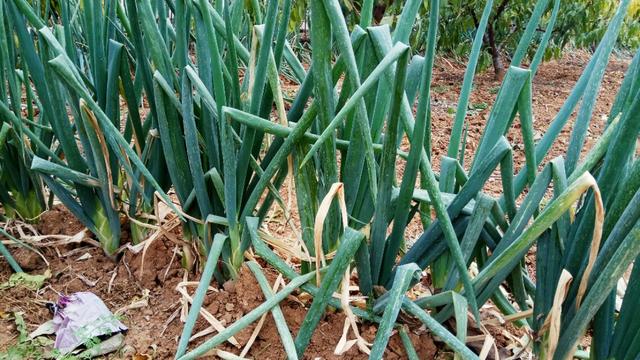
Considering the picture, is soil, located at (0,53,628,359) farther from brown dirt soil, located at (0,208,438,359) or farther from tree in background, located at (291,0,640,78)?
tree in background, located at (291,0,640,78)

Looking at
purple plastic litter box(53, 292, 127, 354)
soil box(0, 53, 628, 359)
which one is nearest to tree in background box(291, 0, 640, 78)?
soil box(0, 53, 628, 359)

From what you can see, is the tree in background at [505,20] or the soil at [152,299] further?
the tree in background at [505,20]

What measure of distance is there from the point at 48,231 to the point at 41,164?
33 cm

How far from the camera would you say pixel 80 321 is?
3.24 ft

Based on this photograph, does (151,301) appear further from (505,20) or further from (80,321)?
(505,20)

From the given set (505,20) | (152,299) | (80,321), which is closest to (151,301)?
(152,299)

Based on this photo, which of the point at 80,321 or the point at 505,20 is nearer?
the point at 80,321

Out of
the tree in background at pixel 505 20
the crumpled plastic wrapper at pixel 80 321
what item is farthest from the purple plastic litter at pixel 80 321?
the tree in background at pixel 505 20

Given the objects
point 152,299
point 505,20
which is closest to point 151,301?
point 152,299

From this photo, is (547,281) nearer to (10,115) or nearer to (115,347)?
(115,347)

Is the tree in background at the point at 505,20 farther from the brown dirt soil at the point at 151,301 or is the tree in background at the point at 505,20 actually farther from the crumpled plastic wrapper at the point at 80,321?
the crumpled plastic wrapper at the point at 80,321

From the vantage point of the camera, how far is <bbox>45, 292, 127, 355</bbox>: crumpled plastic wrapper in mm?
962

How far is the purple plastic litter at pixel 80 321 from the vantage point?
0.96 m

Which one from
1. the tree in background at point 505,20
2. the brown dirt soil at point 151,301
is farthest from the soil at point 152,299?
the tree in background at point 505,20
